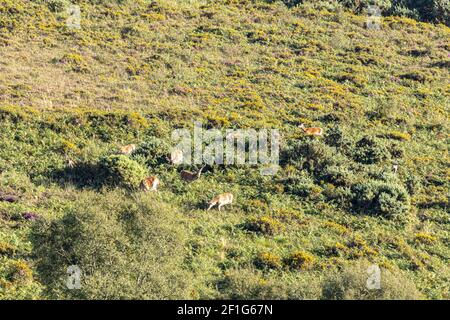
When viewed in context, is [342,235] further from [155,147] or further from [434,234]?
[155,147]

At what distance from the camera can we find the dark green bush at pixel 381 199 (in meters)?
22.2

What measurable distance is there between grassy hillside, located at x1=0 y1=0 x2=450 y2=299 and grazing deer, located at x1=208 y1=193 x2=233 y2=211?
410 millimetres

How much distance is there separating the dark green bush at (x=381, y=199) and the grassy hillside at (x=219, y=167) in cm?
9

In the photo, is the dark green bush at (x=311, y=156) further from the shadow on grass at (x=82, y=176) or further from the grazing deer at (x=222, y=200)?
the shadow on grass at (x=82, y=176)

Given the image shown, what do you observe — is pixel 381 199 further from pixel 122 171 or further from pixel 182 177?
pixel 122 171

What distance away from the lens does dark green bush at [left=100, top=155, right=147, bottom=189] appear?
22.4m

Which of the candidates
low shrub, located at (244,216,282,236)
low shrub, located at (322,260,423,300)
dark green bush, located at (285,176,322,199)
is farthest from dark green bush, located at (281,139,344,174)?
low shrub, located at (322,260,423,300)

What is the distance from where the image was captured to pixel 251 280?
1602 centimetres

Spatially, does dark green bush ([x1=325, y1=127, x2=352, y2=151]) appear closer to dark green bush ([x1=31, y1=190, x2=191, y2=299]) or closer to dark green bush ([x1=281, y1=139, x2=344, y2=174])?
dark green bush ([x1=281, y1=139, x2=344, y2=174])

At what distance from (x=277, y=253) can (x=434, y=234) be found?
705cm

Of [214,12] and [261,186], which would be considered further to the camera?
[214,12]

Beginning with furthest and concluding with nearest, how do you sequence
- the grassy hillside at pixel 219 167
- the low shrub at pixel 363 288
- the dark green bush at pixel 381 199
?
the dark green bush at pixel 381 199, the grassy hillside at pixel 219 167, the low shrub at pixel 363 288

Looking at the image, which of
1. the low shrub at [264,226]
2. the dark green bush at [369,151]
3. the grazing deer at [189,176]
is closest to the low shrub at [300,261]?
the low shrub at [264,226]

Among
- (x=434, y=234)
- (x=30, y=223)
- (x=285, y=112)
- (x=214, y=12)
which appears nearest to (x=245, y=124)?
(x=285, y=112)
